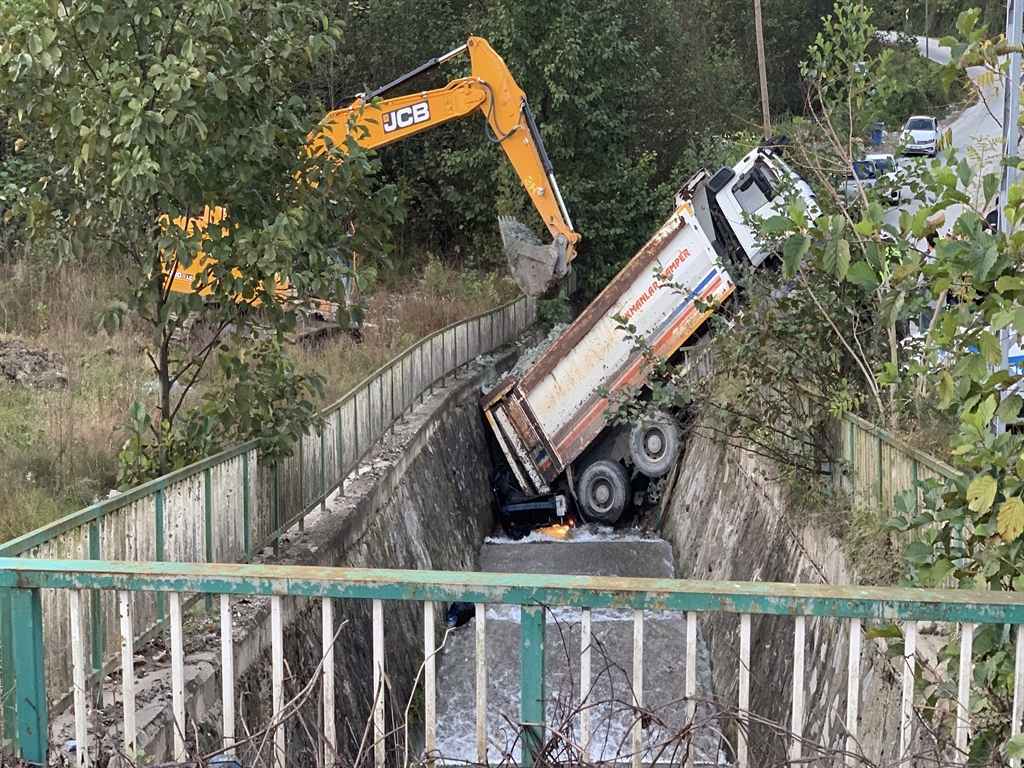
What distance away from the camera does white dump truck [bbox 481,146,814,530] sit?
12547 millimetres

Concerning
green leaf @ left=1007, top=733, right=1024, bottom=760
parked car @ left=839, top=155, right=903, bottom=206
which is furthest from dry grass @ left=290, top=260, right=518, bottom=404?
green leaf @ left=1007, top=733, right=1024, bottom=760

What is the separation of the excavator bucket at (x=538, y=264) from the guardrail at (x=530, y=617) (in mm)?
12133

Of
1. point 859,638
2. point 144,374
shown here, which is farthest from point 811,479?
point 144,374

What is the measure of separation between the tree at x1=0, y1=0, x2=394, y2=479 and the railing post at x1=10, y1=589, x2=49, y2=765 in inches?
110

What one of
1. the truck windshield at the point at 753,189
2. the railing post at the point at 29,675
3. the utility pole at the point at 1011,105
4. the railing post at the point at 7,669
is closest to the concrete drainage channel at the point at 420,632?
the railing post at the point at 29,675

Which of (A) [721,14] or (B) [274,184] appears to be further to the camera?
(A) [721,14]

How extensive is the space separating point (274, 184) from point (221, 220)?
1.43ft

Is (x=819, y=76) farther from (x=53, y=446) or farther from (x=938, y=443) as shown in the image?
(x=53, y=446)

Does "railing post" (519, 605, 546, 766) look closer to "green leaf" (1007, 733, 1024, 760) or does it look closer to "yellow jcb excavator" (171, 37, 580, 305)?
"green leaf" (1007, 733, 1024, 760)

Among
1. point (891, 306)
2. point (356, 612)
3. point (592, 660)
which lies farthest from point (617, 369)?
point (891, 306)

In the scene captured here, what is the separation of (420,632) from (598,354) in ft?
16.6

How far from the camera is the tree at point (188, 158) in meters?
5.32

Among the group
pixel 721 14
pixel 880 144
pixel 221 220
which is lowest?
pixel 221 220

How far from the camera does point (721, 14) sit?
4191 cm
